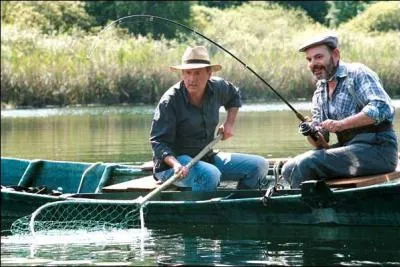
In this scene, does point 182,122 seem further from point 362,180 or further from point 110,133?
point 110,133

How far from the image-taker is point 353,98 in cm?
848

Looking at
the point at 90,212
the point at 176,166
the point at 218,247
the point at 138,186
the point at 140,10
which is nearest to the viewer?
the point at 218,247

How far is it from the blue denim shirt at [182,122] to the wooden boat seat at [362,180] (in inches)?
47.4

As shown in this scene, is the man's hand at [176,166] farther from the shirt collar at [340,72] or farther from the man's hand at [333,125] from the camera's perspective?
the shirt collar at [340,72]

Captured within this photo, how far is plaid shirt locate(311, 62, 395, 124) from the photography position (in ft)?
27.3

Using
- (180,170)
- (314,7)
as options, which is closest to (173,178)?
(180,170)

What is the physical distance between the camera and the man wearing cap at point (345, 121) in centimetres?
A: 838

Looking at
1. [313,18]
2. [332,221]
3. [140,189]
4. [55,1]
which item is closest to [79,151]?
[140,189]

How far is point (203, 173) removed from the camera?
9141 mm

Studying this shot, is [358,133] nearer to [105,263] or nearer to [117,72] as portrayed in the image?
[105,263]

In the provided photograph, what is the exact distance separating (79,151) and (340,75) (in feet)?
26.4

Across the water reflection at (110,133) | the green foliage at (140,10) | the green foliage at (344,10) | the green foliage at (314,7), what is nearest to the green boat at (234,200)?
the water reflection at (110,133)

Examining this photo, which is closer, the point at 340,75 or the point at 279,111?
the point at 340,75

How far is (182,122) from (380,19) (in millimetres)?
34825
